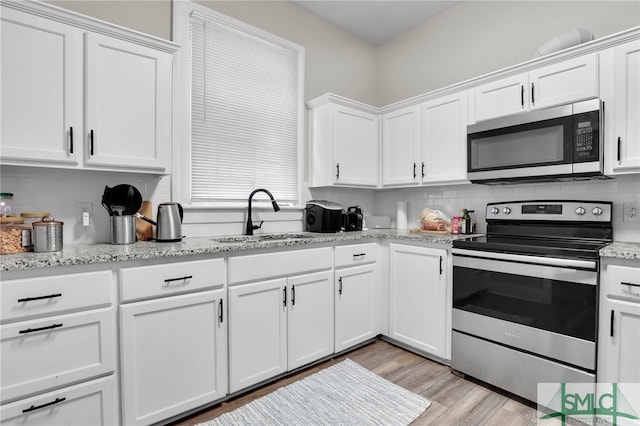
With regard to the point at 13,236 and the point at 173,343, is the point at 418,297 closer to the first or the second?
the point at 173,343

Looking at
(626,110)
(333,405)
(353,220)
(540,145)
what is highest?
(626,110)

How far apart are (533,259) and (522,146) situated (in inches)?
31.9

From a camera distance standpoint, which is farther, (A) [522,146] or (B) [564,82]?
(A) [522,146]

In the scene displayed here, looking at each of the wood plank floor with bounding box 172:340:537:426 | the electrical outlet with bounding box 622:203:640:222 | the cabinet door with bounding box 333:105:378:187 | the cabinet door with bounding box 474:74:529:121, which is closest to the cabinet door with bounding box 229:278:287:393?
the wood plank floor with bounding box 172:340:537:426

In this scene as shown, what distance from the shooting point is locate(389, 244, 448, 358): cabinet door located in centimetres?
231

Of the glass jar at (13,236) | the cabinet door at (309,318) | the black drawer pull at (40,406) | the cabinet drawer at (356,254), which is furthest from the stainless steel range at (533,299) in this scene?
the glass jar at (13,236)

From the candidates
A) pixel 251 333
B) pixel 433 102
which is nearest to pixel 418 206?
pixel 433 102

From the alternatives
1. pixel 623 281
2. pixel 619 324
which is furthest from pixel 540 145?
pixel 619 324

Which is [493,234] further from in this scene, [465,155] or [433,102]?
[433,102]

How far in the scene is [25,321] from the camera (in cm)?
132

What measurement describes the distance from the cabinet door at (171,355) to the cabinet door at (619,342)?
197cm

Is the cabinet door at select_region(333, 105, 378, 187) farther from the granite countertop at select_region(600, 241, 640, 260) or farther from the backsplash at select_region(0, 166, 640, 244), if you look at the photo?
the granite countertop at select_region(600, 241, 640, 260)

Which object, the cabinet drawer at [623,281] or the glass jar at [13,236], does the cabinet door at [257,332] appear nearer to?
the glass jar at [13,236]

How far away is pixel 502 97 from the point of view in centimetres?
235
